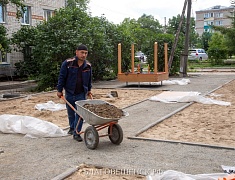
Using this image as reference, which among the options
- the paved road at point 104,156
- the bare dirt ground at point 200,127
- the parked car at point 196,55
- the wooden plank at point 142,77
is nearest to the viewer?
the paved road at point 104,156

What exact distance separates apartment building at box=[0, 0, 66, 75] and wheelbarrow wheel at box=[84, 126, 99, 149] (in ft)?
56.4

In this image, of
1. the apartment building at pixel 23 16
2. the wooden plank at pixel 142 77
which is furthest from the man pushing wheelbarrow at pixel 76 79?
the apartment building at pixel 23 16

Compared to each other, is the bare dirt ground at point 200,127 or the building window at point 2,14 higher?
the building window at point 2,14

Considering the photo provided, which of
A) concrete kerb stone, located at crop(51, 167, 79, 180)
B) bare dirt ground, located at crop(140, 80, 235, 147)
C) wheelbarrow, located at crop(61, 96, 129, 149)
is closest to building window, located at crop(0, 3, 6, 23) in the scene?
bare dirt ground, located at crop(140, 80, 235, 147)

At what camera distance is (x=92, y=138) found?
578 centimetres

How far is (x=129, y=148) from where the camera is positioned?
5.81 metres

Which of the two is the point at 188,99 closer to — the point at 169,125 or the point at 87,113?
the point at 169,125

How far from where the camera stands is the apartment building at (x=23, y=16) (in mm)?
23422

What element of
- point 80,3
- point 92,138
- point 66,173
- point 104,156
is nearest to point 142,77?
point 92,138

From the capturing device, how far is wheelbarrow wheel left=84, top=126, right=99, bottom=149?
224 inches

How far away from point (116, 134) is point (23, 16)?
65.0 feet

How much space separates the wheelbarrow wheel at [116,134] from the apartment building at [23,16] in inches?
673

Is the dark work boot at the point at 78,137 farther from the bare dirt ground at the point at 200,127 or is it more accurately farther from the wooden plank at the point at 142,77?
the wooden plank at the point at 142,77

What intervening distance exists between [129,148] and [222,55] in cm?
3364
